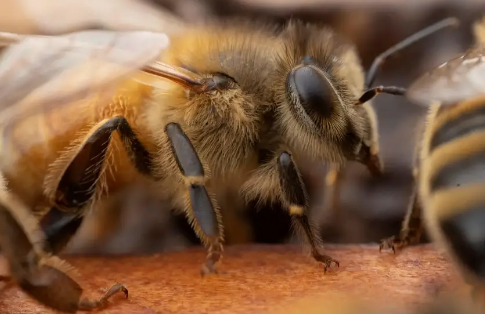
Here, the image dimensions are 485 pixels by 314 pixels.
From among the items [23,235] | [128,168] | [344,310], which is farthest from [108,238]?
[344,310]

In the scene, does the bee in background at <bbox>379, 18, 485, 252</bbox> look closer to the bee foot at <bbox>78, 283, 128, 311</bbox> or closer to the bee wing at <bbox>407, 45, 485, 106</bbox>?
the bee wing at <bbox>407, 45, 485, 106</bbox>

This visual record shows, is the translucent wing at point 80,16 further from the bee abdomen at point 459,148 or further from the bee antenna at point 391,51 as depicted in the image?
the bee abdomen at point 459,148

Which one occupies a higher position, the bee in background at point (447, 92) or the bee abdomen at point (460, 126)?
the bee in background at point (447, 92)

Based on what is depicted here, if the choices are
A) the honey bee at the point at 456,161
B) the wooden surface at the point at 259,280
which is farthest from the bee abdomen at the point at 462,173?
the wooden surface at the point at 259,280

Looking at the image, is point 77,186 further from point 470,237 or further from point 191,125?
point 470,237

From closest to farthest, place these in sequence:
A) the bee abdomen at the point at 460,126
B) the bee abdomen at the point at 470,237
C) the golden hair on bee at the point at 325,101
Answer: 1. the bee abdomen at the point at 470,237
2. the bee abdomen at the point at 460,126
3. the golden hair on bee at the point at 325,101

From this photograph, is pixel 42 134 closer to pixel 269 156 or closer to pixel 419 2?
pixel 269 156

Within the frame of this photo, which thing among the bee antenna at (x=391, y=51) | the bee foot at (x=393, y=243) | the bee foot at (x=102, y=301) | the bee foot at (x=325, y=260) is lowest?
the bee foot at (x=102, y=301)

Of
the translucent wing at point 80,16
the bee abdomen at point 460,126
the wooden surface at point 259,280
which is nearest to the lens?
the bee abdomen at point 460,126
